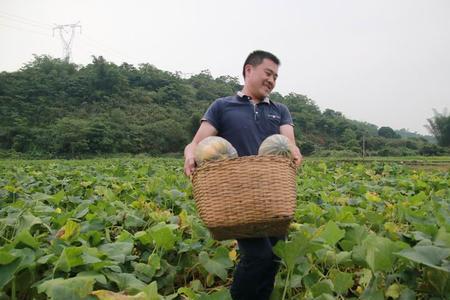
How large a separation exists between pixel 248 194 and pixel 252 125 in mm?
843

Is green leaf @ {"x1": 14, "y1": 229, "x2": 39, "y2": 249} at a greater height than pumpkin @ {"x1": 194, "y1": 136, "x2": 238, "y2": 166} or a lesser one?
lesser

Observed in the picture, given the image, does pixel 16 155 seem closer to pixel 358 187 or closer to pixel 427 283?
pixel 358 187

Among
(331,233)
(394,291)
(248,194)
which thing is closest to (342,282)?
(394,291)

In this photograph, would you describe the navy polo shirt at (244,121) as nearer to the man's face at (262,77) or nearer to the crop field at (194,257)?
the man's face at (262,77)

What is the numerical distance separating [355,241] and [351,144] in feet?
174

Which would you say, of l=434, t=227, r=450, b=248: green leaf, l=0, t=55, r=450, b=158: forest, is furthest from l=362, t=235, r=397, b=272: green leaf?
l=0, t=55, r=450, b=158: forest

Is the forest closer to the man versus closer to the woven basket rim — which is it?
the man

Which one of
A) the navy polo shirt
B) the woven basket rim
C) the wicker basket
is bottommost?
the wicker basket

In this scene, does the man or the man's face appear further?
the man's face

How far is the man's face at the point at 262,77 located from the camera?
266 centimetres

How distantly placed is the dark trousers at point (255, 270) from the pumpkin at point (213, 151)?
19.1 inches

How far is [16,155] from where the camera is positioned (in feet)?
116

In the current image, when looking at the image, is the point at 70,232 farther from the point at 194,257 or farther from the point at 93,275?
the point at 194,257

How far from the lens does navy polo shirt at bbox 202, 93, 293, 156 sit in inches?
106
